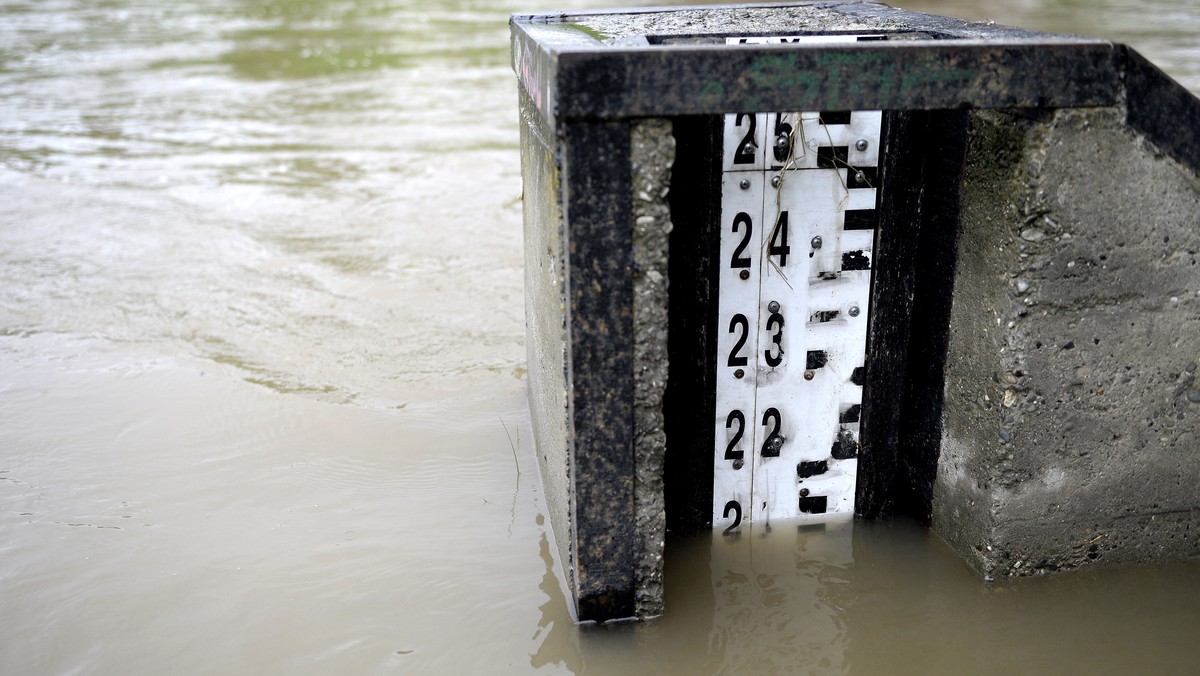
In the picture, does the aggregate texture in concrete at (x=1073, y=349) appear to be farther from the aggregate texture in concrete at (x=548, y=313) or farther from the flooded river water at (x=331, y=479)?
the aggregate texture in concrete at (x=548, y=313)

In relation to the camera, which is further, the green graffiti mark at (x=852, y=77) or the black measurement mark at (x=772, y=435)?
the black measurement mark at (x=772, y=435)

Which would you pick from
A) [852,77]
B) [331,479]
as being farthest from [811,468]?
[331,479]

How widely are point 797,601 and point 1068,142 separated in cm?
160

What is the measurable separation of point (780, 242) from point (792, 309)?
0.23 m

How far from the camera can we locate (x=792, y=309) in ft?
10.2

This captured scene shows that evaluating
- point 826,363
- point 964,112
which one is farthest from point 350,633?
point 964,112

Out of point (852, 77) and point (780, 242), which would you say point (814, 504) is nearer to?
point (780, 242)

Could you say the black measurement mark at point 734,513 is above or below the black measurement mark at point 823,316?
below

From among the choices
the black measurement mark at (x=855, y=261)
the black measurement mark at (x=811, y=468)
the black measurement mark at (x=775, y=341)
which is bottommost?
the black measurement mark at (x=811, y=468)

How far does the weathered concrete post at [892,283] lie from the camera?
8.08ft

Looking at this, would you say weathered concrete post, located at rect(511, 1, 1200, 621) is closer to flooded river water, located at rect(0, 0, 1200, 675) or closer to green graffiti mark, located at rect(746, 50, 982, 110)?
green graffiti mark, located at rect(746, 50, 982, 110)

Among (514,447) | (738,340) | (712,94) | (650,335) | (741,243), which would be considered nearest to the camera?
(712,94)

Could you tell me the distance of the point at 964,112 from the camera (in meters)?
2.86

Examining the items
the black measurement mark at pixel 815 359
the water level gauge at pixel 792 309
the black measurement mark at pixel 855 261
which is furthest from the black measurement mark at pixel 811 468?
the black measurement mark at pixel 855 261
